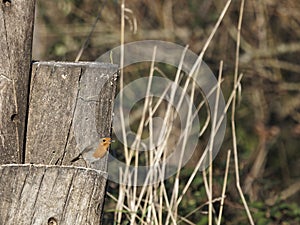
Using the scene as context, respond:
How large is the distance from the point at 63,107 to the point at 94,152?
0.15m

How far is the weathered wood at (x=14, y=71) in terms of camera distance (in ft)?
5.93

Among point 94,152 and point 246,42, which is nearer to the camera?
point 94,152

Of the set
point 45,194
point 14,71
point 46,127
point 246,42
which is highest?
point 14,71

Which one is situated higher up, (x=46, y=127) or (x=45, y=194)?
(x=46, y=127)

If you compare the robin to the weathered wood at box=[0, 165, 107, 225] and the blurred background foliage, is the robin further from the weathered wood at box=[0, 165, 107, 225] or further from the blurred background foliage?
the blurred background foliage

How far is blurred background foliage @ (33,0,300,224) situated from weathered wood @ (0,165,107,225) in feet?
9.37

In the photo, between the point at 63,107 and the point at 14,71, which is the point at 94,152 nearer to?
the point at 63,107

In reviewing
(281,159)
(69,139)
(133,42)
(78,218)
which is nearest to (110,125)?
(69,139)

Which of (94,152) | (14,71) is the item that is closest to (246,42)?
(94,152)

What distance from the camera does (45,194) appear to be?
176 cm

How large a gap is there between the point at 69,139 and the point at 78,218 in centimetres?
22

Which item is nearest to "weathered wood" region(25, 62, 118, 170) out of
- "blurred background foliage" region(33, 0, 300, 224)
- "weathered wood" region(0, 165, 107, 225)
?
"weathered wood" region(0, 165, 107, 225)

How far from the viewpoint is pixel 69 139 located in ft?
6.15

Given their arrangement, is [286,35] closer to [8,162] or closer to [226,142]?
[226,142]
